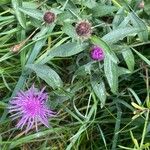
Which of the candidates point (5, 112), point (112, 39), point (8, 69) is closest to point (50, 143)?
point (5, 112)

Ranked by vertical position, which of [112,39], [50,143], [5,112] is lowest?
[50,143]

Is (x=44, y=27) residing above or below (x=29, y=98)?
above

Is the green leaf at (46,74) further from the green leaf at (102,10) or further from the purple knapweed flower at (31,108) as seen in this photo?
the green leaf at (102,10)

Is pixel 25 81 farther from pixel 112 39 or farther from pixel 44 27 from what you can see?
pixel 112 39

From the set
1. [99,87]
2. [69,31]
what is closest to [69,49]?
[69,31]

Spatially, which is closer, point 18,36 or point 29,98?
point 29,98

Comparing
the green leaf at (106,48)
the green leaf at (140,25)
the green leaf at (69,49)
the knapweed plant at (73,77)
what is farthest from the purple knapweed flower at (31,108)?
the green leaf at (140,25)

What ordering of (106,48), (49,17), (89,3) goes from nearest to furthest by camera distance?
(106,48) → (49,17) → (89,3)

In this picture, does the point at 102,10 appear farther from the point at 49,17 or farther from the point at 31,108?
the point at 31,108
